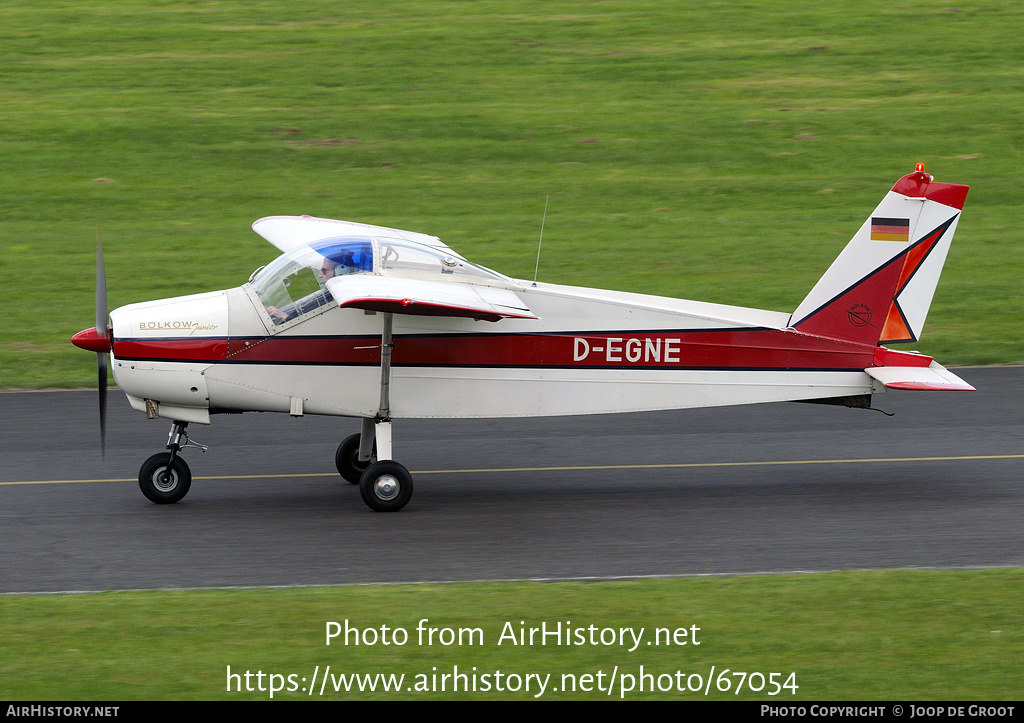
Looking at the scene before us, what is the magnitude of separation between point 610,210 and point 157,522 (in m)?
15.0

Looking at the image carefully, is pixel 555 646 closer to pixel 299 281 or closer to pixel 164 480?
pixel 299 281

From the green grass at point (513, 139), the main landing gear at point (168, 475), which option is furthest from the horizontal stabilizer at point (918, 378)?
the main landing gear at point (168, 475)

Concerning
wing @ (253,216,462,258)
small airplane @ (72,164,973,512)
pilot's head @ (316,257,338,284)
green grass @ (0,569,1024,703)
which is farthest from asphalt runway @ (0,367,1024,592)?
wing @ (253,216,462,258)

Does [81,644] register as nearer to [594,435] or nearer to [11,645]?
[11,645]

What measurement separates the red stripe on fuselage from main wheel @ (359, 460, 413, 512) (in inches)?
40.0

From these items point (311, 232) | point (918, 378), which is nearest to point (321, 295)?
point (311, 232)

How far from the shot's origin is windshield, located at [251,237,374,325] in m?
11.3

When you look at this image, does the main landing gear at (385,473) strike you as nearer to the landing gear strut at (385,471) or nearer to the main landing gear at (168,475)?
the landing gear strut at (385,471)

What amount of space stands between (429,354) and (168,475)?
273 centimetres

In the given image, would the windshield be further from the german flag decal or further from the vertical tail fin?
the german flag decal

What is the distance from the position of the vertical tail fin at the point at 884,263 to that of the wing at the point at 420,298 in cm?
313

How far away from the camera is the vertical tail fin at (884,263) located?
11977 mm
